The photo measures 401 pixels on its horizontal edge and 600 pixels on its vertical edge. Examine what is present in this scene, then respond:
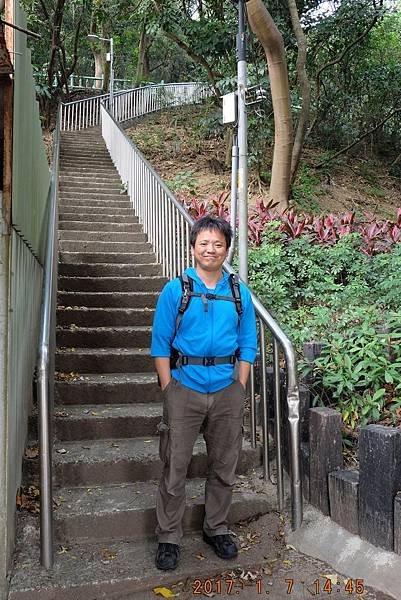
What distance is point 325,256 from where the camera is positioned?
576 cm

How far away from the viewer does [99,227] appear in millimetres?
6457

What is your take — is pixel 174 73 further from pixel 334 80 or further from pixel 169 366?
pixel 169 366

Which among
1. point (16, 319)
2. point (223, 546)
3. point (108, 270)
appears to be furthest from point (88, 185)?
point (223, 546)

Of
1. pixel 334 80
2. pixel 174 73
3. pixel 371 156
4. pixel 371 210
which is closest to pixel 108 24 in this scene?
pixel 174 73

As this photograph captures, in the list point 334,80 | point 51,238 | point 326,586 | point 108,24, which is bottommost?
point 326,586

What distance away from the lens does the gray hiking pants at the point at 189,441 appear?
2.63 meters

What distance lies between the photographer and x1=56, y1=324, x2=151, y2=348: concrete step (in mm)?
4414

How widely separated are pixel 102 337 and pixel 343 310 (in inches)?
84.8

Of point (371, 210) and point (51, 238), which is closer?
point (51, 238)

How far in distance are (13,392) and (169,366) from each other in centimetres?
75

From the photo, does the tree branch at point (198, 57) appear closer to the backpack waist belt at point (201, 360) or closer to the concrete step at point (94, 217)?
the concrete step at point (94, 217)

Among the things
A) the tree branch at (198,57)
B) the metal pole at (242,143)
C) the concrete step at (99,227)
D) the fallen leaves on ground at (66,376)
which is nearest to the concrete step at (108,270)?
the concrete step at (99,227)

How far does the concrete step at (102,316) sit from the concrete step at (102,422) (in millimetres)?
1021

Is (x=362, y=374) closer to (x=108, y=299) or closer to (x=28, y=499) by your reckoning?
(x=28, y=499)
